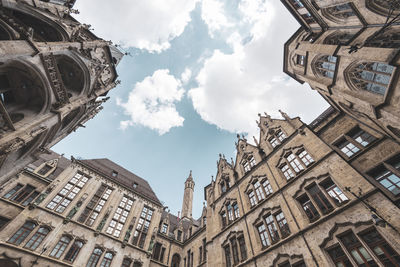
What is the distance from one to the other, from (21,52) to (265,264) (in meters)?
18.0

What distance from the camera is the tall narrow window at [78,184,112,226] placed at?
19.3 metres

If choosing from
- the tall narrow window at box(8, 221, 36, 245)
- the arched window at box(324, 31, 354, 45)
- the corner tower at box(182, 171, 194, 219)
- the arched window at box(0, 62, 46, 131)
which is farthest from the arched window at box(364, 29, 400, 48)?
the corner tower at box(182, 171, 194, 219)

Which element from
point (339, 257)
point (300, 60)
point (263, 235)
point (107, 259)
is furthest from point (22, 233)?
point (300, 60)

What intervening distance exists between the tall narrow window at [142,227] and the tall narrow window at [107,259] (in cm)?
292

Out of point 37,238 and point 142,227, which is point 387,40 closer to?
point 142,227

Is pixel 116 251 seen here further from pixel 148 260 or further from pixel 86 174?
pixel 86 174

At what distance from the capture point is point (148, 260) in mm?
20609

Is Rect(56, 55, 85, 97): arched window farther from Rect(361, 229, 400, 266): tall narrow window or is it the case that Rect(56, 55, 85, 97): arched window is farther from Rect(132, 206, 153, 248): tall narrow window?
Rect(361, 229, 400, 266): tall narrow window

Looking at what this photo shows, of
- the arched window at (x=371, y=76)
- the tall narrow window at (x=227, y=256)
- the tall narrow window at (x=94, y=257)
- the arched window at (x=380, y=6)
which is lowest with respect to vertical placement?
the tall narrow window at (x=227, y=256)

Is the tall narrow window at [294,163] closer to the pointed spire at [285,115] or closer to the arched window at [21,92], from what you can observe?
the pointed spire at [285,115]

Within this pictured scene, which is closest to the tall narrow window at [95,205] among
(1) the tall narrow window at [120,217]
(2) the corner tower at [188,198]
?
(1) the tall narrow window at [120,217]

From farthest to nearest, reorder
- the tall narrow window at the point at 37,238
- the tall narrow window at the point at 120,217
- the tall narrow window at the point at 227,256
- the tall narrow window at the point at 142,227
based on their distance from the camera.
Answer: the tall narrow window at the point at 142,227, the tall narrow window at the point at 120,217, the tall narrow window at the point at 37,238, the tall narrow window at the point at 227,256

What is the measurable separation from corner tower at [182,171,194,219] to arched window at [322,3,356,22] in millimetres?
34796

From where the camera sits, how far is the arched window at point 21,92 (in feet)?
36.7
